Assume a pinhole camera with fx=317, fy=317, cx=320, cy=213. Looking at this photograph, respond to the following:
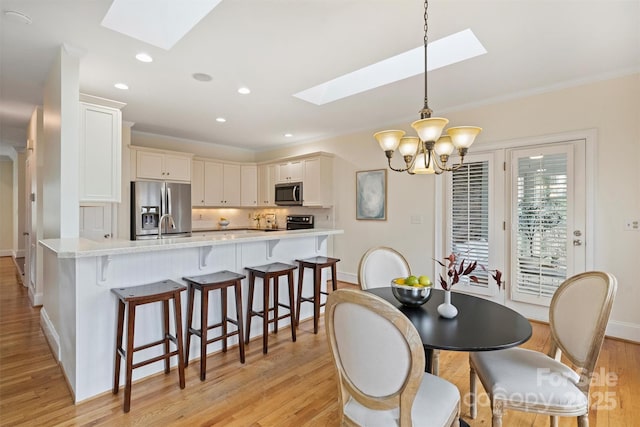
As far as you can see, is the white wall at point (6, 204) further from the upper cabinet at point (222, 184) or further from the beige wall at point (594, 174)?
the beige wall at point (594, 174)

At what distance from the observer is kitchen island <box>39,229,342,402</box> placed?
84.0 inches

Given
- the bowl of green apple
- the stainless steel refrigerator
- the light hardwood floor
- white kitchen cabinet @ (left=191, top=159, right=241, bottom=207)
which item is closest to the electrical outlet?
the light hardwood floor

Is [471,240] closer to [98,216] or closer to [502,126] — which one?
[502,126]

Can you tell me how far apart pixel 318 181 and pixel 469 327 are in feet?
13.6

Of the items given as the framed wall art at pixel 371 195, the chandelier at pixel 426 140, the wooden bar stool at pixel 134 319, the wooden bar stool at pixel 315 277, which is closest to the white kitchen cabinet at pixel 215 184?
the framed wall art at pixel 371 195

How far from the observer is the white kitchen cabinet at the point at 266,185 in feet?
21.1


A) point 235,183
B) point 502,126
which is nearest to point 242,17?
point 502,126

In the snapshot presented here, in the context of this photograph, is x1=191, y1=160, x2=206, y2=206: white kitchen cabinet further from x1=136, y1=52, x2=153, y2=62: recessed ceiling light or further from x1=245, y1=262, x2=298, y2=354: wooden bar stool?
x1=245, y1=262, x2=298, y2=354: wooden bar stool

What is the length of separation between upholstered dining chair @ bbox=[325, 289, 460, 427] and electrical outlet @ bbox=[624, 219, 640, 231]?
2.96 m

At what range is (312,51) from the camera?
270 centimetres

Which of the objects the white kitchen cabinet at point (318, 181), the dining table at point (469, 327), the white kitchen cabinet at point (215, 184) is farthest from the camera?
the white kitchen cabinet at point (215, 184)

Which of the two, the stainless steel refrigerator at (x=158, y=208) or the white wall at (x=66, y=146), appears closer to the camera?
the white wall at (x=66, y=146)

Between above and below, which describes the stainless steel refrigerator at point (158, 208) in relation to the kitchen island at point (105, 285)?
above

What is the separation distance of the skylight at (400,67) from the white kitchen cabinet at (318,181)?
1.57m
